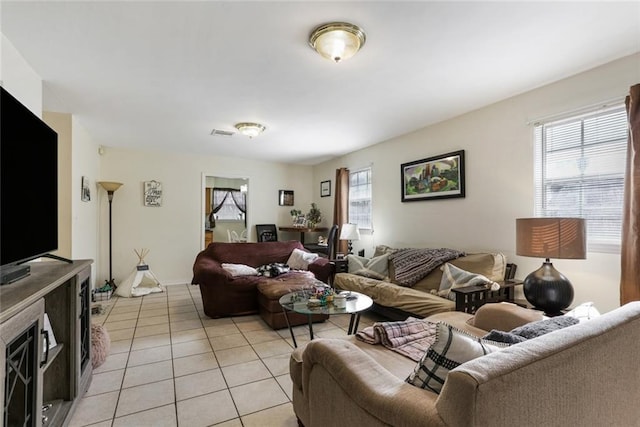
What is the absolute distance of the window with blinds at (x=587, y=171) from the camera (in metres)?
2.32

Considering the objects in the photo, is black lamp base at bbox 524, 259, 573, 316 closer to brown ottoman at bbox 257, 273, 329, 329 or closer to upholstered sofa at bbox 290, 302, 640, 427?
upholstered sofa at bbox 290, 302, 640, 427

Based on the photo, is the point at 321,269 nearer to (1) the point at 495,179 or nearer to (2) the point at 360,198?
(2) the point at 360,198

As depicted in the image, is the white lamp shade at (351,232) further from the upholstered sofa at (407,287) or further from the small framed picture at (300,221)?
the small framed picture at (300,221)

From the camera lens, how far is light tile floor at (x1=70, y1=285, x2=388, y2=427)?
1.83 metres

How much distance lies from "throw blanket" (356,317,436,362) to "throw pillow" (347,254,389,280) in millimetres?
1844

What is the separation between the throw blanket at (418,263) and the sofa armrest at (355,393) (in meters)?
2.19

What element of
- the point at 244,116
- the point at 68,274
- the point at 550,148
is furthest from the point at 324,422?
the point at 244,116

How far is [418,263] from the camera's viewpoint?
3.41m

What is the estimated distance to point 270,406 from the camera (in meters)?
1.91

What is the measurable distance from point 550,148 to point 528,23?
1.32m

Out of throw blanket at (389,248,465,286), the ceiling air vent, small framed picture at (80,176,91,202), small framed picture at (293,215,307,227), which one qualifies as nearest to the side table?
throw blanket at (389,248,465,286)

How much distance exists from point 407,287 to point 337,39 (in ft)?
8.32

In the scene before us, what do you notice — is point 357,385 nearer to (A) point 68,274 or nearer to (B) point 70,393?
(A) point 68,274

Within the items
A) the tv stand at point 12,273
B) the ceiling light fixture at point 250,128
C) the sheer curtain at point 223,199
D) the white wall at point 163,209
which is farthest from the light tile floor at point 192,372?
the sheer curtain at point 223,199
